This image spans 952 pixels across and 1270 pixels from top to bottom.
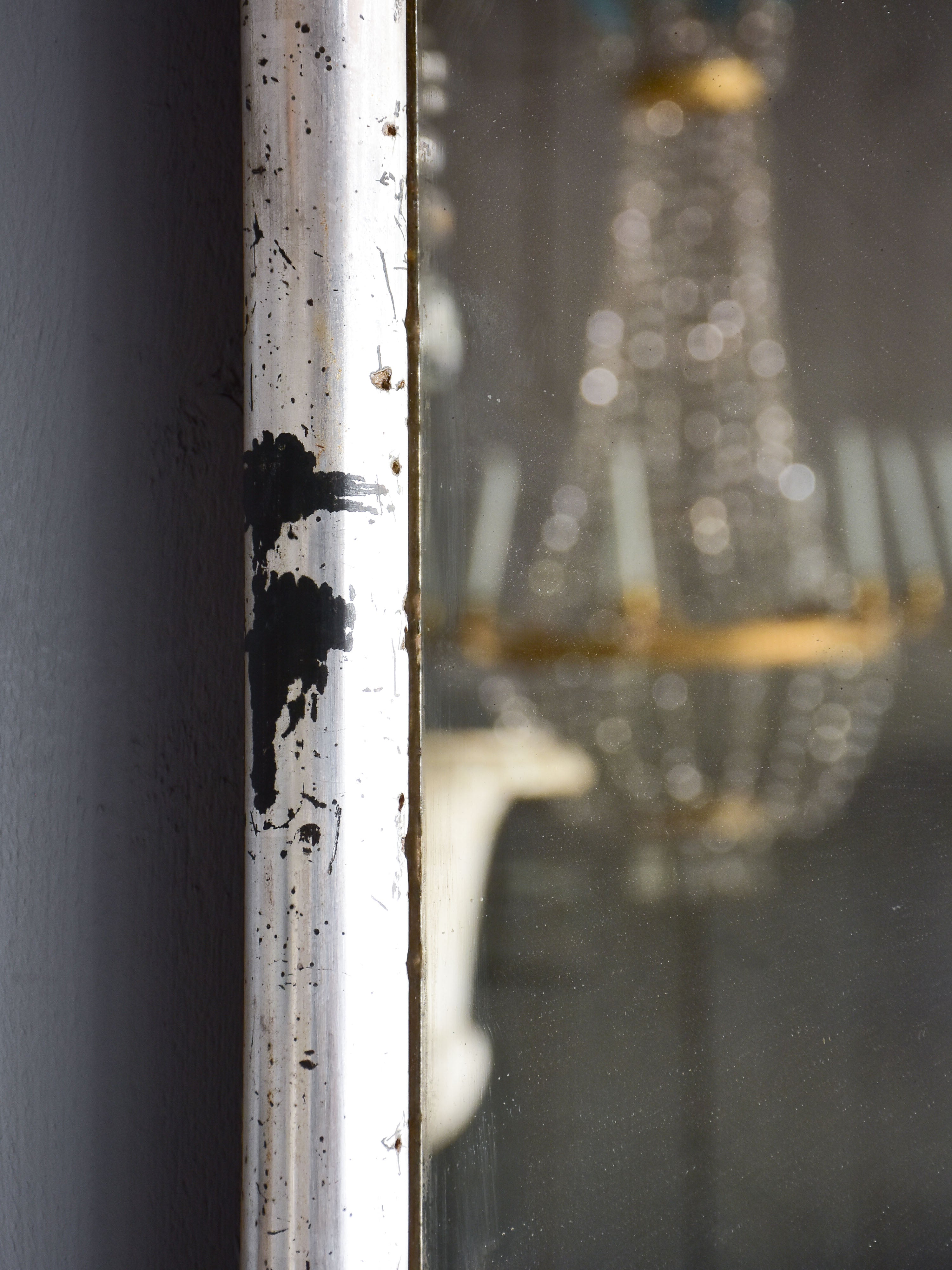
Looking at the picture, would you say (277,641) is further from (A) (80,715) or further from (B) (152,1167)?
(B) (152,1167)

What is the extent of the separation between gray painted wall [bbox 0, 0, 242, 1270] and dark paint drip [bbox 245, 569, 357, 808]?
31mm

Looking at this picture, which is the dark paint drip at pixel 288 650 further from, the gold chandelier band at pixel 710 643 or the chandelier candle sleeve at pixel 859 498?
the chandelier candle sleeve at pixel 859 498

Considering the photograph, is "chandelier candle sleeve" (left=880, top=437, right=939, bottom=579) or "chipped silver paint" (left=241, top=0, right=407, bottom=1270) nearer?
"chipped silver paint" (left=241, top=0, right=407, bottom=1270)

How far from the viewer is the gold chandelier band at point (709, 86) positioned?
15.2 inches

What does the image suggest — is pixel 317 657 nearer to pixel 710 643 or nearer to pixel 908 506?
pixel 710 643

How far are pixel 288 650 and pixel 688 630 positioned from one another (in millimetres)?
178

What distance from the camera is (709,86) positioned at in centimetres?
39

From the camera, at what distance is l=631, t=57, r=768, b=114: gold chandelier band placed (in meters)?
0.39

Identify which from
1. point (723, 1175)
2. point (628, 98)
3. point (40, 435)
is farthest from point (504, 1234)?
point (628, 98)

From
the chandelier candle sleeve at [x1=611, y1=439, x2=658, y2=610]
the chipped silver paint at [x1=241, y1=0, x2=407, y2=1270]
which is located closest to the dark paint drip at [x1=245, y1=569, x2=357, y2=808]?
the chipped silver paint at [x1=241, y1=0, x2=407, y2=1270]

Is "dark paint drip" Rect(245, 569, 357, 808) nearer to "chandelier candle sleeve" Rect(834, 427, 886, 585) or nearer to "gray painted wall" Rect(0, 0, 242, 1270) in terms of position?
"gray painted wall" Rect(0, 0, 242, 1270)

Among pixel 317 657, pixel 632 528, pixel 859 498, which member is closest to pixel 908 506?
pixel 859 498

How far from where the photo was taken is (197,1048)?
0.33 metres

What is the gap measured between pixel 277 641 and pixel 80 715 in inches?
3.3
